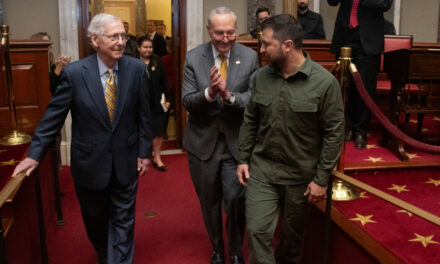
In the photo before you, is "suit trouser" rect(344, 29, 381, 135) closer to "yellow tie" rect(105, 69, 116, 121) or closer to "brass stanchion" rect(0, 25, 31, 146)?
"yellow tie" rect(105, 69, 116, 121)

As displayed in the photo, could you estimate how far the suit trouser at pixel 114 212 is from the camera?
2.92m

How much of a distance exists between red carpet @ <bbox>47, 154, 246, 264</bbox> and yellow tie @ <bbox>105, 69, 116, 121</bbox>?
1.21 meters

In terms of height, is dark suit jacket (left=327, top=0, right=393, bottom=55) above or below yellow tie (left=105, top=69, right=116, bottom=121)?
above

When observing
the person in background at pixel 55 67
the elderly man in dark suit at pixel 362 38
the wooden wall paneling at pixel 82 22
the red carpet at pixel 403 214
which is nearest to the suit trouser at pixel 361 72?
the elderly man in dark suit at pixel 362 38

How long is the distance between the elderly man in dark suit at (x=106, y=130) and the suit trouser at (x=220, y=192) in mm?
385

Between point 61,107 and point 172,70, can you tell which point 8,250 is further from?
point 172,70

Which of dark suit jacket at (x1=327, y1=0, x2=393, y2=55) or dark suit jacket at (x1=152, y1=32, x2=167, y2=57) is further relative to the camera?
dark suit jacket at (x1=152, y1=32, x2=167, y2=57)

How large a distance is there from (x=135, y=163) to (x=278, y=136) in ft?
3.20

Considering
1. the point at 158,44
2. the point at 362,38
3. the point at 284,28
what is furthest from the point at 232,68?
the point at 158,44

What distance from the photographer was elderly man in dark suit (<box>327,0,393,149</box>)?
4.13 m

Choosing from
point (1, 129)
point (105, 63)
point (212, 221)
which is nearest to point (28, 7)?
point (1, 129)

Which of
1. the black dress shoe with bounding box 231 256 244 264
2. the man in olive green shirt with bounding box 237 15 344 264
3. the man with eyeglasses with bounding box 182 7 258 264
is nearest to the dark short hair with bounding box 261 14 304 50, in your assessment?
the man in olive green shirt with bounding box 237 15 344 264

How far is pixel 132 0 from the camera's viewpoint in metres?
13.0

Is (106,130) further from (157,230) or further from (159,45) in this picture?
(159,45)
